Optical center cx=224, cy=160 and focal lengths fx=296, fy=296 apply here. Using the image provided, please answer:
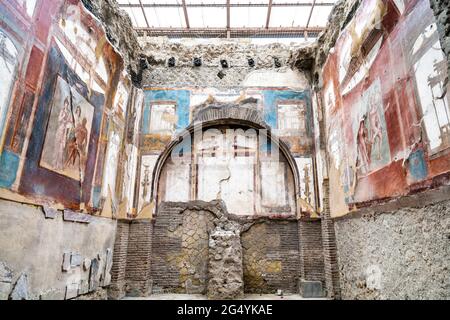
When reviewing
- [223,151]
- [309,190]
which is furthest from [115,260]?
[309,190]

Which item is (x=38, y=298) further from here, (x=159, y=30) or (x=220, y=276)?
(x=159, y=30)

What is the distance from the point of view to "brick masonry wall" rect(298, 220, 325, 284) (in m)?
5.77

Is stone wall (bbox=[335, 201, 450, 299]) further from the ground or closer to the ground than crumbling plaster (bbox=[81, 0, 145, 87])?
closer to the ground

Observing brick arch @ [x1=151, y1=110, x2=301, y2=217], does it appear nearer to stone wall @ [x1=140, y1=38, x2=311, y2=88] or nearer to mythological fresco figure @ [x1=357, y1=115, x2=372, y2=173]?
stone wall @ [x1=140, y1=38, x2=311, y2=88]

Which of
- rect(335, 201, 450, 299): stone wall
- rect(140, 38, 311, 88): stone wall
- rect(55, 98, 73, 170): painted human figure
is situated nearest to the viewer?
rect(335, 201, 450, 299): stone wall

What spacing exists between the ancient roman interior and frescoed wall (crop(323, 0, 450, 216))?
2 cm

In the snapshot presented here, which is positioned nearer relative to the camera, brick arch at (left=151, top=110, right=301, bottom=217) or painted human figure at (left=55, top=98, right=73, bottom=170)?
painted human figure at (left=55, top=98, right=73, bottom=170)

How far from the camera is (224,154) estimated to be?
22.2 ft

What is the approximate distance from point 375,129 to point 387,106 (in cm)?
42

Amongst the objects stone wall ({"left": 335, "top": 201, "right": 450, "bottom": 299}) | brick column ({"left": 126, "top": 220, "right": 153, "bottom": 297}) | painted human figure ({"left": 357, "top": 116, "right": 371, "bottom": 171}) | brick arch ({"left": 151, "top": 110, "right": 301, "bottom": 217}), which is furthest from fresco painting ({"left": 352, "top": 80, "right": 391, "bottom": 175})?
brick column ({"left": 126, "top": 220, "right": 153, "bottom": 297})

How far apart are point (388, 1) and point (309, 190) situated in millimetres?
3684

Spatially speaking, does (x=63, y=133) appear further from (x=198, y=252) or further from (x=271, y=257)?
(x=271, y=257)

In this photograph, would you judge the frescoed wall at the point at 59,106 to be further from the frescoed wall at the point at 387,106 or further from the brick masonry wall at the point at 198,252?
the frescoed wall at the point at 387,106

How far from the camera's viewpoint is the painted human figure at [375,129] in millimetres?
3807
